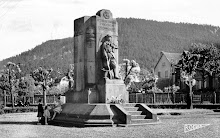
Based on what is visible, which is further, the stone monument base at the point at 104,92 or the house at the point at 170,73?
the house at the point at 170,73

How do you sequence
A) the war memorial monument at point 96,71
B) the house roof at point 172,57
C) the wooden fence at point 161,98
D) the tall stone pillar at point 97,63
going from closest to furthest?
the war memorial monument at point 96,71 → the tall stone pillar at point 97,63 → the wooden fence at point 161,98 → the house roof at point 172,57

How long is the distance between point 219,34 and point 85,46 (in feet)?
386

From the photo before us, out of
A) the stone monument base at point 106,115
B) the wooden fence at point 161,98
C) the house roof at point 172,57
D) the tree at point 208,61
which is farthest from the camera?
the house roof at point 172,57

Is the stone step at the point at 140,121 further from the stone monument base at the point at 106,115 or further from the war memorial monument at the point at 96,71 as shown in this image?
the war memorial monument at the point at 96,71

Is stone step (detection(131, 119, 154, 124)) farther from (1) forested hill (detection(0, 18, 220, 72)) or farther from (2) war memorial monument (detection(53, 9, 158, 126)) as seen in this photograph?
(1) forested hill (detection(0, 18, 220, 72))

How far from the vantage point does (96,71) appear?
2108 cm

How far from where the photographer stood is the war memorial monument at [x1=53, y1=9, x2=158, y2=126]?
20.3 m

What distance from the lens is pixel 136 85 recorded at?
81.2 meters

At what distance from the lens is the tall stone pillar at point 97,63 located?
20.6 m

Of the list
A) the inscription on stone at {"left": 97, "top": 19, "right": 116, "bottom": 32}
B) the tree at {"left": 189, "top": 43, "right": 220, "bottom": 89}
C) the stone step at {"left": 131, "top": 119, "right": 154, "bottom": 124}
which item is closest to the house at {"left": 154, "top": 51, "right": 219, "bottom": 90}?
the tree at {"left": 189, "top": 43, "right": 220, "bottom": 89}

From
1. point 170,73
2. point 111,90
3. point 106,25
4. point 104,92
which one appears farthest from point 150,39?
point 104,92

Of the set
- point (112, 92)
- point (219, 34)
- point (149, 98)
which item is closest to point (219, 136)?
point (112, 92)

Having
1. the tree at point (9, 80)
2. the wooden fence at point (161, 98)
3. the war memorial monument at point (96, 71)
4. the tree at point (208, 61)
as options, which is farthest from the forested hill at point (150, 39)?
the war memorial monument at point (96, 71)

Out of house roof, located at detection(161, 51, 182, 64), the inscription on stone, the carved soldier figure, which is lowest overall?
the carved soldier figure
